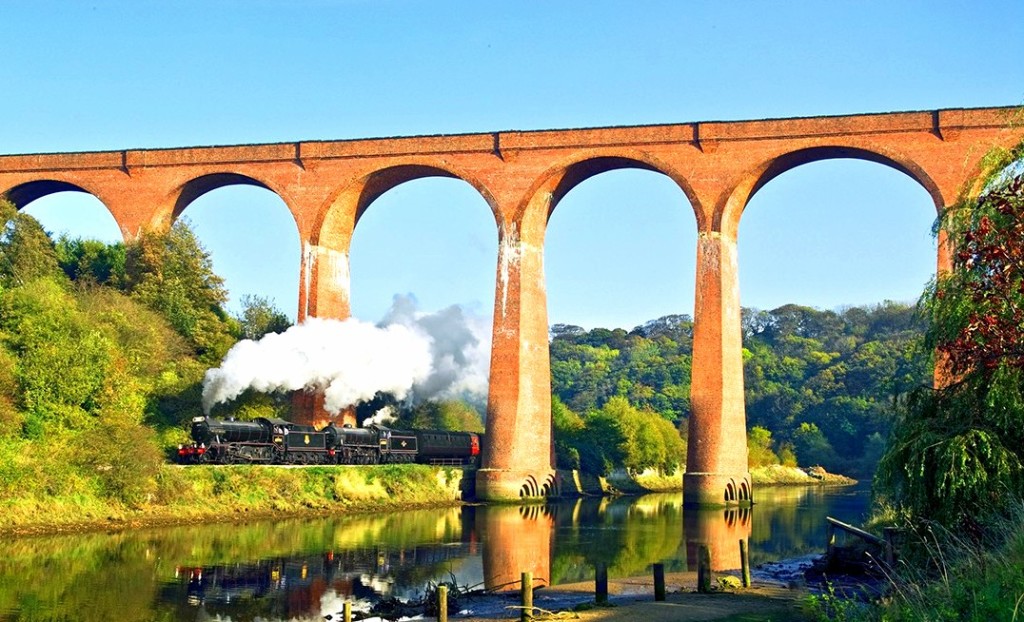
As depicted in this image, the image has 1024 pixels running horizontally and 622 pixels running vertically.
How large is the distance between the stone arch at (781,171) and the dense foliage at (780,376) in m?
10.4

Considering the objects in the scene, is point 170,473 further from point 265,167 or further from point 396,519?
point 265,167

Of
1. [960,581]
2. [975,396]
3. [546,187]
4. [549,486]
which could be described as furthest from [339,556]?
[546,187]

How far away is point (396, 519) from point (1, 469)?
35.6 feet

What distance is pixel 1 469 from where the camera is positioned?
82.5 feet

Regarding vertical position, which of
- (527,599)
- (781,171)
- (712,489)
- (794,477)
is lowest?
(527,599)

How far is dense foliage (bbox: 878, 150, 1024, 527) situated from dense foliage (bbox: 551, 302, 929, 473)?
28718 millimetres

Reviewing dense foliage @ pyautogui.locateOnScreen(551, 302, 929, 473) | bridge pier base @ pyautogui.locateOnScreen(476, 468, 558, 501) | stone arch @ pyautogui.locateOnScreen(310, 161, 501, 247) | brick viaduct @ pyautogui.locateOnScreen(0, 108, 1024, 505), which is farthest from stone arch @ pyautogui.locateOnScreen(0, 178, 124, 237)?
dense foliage @ pyautogui.locateOnScreen(551, 302, 929, 473)

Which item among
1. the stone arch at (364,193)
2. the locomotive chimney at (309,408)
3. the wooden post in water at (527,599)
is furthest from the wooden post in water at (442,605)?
the locomotive chimney at (309,408)

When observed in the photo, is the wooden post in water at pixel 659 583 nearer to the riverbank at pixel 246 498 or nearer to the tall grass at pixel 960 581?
the tall grass at pixel 960 581

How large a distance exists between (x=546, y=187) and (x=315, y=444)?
10.4 metres

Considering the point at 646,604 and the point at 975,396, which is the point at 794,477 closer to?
the point at 646,604

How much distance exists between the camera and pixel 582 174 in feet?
127

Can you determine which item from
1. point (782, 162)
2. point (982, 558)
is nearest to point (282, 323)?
point (782, 162)

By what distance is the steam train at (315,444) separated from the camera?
33.0 m
